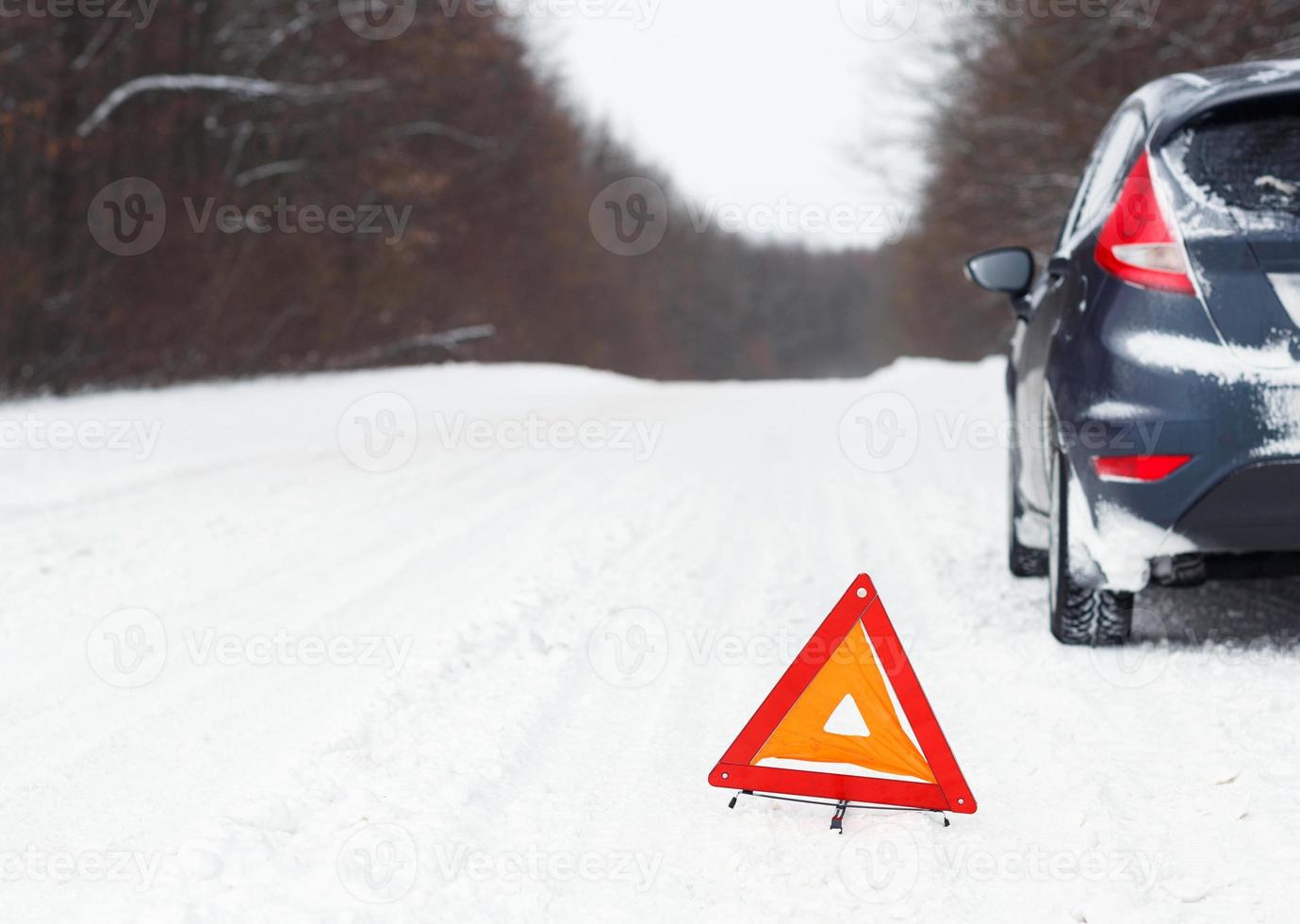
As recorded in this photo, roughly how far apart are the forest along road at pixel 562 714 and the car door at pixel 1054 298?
0.69 metres

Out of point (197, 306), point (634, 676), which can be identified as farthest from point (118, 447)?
point (634, 676)

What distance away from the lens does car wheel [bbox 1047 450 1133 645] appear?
185 inches

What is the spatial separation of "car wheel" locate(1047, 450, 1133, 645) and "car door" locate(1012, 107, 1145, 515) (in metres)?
0.33

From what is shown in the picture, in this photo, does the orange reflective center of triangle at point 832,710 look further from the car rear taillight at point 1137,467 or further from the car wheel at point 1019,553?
the car wheel at point 1019,553

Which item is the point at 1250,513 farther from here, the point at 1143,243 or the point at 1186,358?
the point at 1143,243

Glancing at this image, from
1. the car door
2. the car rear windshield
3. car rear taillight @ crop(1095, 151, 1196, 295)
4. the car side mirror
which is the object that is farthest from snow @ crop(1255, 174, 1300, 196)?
the car side mirror

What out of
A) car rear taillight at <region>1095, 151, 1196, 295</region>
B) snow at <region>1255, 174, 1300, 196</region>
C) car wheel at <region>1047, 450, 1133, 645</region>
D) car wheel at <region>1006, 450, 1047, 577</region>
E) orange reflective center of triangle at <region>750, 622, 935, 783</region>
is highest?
snow at <region>1255, 174, 1300, 196</region>

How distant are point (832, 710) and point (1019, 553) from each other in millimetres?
3126

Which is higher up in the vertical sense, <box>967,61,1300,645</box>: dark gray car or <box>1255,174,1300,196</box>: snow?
<box>1255,174,1300,196</box>: snow

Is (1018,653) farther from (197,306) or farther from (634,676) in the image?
(197,306)

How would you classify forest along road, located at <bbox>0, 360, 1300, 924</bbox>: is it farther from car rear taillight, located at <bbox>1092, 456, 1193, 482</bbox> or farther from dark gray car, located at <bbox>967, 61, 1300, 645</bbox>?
car rear taillight, located at <bbox>1092, 456, 1193, 482</bbox>

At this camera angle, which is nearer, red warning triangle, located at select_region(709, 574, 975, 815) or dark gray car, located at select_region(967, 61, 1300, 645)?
red warning triangle, located at select_region(709, 574, 975, 815)

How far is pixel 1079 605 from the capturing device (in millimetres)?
4727

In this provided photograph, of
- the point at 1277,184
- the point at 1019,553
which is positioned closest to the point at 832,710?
the point at 1277,184
